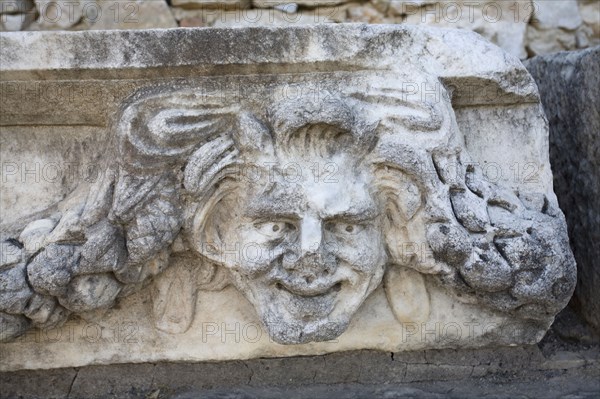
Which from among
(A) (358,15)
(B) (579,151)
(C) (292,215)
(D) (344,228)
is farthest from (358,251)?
(A) (358,15)

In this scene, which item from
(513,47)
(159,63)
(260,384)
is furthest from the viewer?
(513,47)

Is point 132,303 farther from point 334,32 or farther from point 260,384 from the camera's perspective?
point 334,32

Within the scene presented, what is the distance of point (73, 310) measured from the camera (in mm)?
1517

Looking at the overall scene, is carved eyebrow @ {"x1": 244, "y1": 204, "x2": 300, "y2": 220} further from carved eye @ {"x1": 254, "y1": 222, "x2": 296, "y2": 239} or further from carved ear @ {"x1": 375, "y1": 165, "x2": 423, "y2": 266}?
carved ear @ {"x1": 375, "y1": 165, "x2": 423, "y2": 266}

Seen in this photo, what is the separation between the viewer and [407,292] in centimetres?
163

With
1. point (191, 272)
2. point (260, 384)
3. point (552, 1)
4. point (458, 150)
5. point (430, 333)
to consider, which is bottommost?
point (260, 384)

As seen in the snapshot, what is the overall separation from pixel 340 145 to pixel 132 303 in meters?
0.67

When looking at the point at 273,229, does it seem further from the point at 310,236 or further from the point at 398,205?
the point at 398,205

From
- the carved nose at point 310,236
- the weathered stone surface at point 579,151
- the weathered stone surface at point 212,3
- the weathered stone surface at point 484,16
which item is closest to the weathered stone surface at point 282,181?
the carved nose at point 310,236

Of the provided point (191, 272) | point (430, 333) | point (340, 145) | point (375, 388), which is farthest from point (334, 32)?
point (375, 388)

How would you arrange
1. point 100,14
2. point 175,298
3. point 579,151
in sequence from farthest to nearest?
point 100,14 < point 579,151 < point 175,298

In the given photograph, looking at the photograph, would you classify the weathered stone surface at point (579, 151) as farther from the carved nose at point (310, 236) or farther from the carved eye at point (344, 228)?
the carved nose at point (310, 236)

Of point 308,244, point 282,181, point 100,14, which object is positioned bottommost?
point 308,244

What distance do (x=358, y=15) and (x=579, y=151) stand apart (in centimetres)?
102
